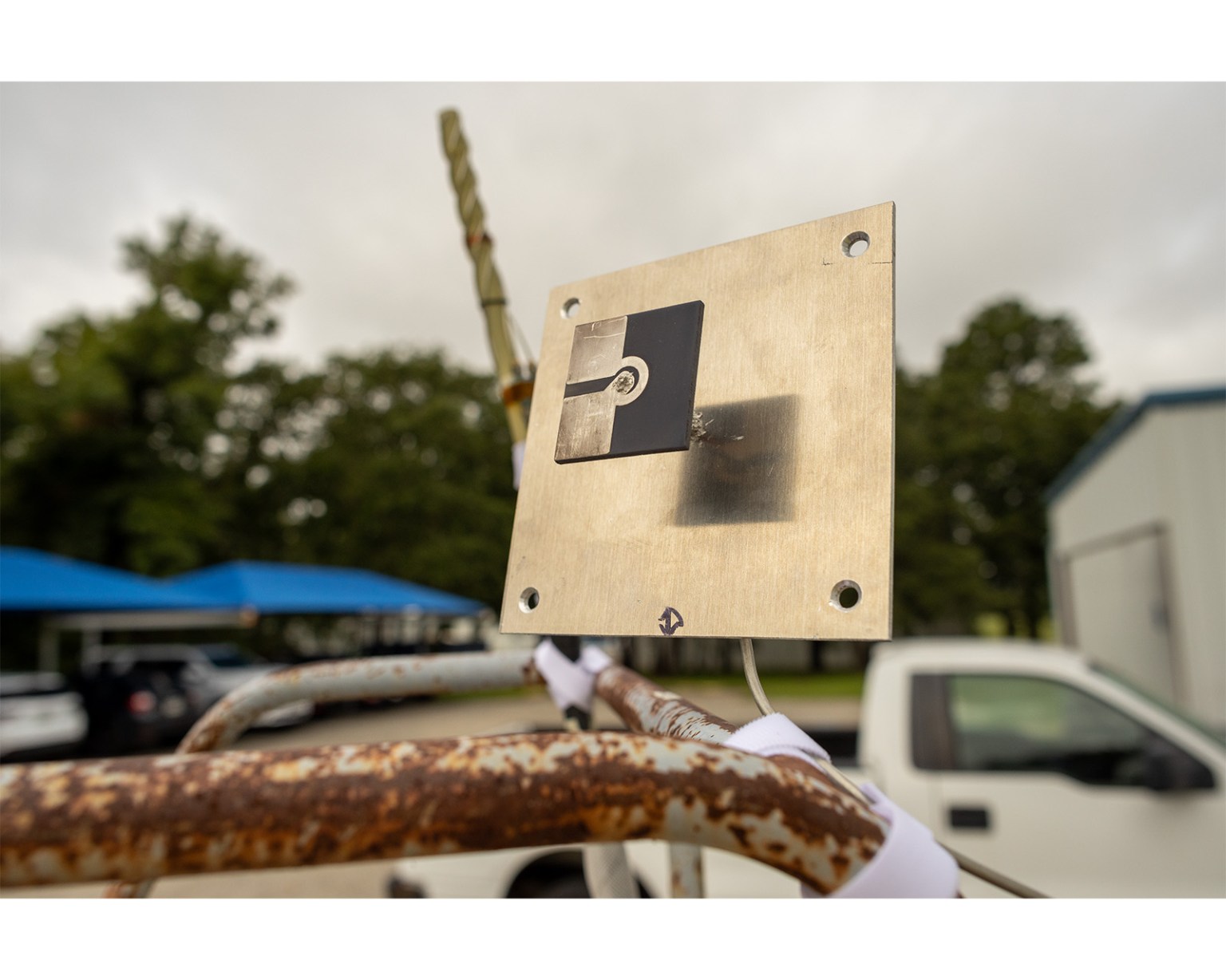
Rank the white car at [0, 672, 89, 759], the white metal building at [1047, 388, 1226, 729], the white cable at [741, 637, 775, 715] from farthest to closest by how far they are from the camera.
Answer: the white car at [0, 672, 89, 759]
the white metal building at [1047, 388, 1226, 729]
the white cable at [741, 637, 775, 715]

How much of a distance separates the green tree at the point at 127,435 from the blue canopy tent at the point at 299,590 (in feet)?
9.01

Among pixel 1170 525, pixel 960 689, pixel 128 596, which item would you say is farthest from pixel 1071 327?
pixel 128 596

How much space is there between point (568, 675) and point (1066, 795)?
296 cm

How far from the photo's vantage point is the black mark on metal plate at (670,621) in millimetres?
534

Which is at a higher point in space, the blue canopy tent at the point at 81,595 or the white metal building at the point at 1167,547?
the white metal building at the point at 1167,547

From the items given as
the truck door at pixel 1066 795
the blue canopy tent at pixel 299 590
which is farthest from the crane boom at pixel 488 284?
the blue canopy tent at pixel 299 590

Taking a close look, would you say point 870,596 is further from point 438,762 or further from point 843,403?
point 438,762

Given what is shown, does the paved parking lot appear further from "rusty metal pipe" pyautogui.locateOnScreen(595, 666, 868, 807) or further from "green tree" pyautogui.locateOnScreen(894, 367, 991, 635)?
"green tree" pyautogui.locateOnScreen(894, 367, 991, 635)

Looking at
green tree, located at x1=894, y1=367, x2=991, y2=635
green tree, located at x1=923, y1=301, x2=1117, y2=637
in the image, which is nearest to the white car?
green tree, located at x1=894, y1=367, x2=991, y2=635

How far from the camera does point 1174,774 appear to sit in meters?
2.85

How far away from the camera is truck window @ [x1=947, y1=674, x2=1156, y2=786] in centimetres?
313

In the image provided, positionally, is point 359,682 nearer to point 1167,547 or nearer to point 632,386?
point 632,386

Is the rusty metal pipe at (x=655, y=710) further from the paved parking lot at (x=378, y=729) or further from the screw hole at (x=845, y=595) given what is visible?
the paved parking lot at (x=378, y=729)

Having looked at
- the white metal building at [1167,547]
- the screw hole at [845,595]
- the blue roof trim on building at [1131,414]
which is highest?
the blue roof trim on building at [1131,414]
